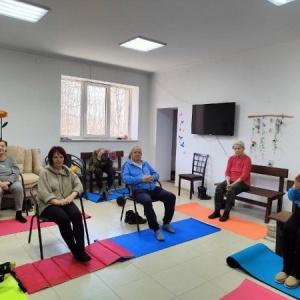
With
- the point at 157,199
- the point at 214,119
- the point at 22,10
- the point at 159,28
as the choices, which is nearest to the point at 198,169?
the point at 214,119

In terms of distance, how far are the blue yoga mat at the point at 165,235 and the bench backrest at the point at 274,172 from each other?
4.22ft

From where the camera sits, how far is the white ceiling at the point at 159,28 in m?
2.92

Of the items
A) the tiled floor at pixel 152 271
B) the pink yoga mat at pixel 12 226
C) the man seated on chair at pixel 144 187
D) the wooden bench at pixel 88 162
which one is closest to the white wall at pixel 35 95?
the wooden bench at pixel 88 162

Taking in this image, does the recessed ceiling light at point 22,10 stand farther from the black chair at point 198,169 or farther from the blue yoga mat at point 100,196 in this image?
the black chair at point 198,169

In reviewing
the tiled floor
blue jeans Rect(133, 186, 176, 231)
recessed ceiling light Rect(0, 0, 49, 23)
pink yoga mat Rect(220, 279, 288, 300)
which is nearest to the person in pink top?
the tiled floor

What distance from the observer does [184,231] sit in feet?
11.1

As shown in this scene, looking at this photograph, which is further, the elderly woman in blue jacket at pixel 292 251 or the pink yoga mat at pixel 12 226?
the pink yoga mat at pixel 12 226

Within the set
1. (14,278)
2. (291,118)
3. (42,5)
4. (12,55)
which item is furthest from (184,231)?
(12,55)

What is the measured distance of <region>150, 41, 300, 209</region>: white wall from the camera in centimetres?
402

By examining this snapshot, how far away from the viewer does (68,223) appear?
2539 millimetres

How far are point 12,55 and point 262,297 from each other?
194 inches

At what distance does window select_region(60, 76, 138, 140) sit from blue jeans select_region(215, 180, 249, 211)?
9.70 ft

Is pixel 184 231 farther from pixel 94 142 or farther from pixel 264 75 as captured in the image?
pixel 94 142

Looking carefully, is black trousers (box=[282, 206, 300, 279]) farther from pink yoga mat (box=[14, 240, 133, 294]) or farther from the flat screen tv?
the flat screen tv
